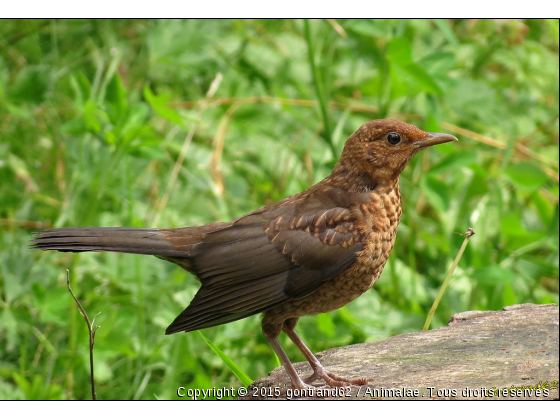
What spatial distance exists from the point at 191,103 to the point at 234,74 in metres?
0.80

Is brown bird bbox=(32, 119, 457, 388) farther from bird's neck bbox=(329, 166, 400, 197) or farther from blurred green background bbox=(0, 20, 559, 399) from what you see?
blurred green background bbox=(0, 20, 559, 399)

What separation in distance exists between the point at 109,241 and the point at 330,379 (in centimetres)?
133

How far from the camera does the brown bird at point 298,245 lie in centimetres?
400

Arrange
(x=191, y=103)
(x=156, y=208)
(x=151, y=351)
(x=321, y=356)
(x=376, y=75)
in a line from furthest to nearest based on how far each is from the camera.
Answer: (x=376, y=75) < (x=191, y=103) < (x=156, y=208) < (x=151, y=351) < (x=321, y=356)

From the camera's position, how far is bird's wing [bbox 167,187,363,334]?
3961 mm

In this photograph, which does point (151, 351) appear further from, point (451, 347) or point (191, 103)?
point (191, 103)

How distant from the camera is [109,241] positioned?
4152 millimetres

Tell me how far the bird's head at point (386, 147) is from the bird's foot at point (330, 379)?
3.37 feet

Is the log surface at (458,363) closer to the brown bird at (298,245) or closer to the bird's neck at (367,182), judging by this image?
the brown bird at (298,245)

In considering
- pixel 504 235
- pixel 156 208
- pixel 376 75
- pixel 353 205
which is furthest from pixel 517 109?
pixel 353 205

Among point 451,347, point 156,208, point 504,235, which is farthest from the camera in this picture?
point 156,208

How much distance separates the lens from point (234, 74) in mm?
7809

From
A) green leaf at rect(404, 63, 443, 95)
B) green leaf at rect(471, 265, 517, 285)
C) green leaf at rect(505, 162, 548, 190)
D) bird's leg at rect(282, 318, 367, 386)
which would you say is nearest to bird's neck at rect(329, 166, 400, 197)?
bird's leg at rect(282, 318, 367, 386)

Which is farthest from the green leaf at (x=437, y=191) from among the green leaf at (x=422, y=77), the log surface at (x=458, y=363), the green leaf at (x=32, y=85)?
the green leaf at (x=32, y=85)
